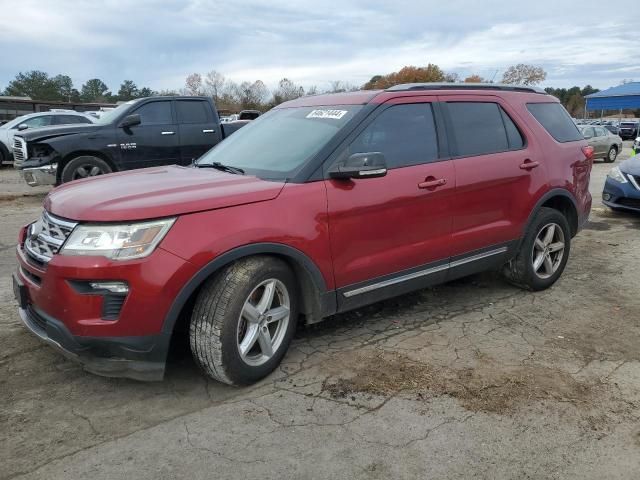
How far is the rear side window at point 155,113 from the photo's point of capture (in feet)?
32.2

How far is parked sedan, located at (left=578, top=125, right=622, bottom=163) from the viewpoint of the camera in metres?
20.2

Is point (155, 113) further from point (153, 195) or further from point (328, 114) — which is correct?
point (153, 195)

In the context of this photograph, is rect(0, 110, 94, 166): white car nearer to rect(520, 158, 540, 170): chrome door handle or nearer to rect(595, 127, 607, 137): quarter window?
rect(520, 158, 540, 170): chrome door handle

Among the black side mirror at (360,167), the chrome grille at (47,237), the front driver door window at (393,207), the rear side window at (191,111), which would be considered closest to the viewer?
the chrome grille at (47,237)

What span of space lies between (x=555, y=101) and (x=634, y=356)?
105 inches

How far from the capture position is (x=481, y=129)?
14.4ft

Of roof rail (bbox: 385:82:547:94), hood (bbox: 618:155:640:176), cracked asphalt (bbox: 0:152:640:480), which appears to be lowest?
cracked asphalt (bbox: 0:152:640:480)

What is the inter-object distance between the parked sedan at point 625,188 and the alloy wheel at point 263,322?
23.3ft

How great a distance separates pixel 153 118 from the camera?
9891mm

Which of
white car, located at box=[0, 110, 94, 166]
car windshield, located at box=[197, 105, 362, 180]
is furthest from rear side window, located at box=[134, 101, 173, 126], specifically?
white car, located at box=[0, 110, 94, 166]

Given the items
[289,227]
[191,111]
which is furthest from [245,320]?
[191,111]

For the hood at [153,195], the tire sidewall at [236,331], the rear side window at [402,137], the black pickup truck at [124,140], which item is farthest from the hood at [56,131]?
the tire sidewall at [236,331]

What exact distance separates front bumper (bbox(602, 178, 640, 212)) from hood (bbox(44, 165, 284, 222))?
23.3ft

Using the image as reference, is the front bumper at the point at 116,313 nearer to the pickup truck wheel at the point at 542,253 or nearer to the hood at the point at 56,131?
the pickup truck wheel at the point at 542,253
